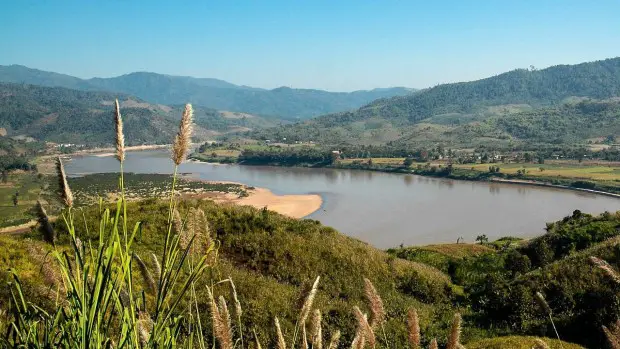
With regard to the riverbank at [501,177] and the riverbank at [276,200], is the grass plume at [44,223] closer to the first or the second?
the riverbank at [276,200]

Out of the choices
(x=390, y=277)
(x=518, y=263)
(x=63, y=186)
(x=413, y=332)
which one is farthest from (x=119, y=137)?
(x=518, y=263)

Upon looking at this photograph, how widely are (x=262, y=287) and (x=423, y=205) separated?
5462 cm

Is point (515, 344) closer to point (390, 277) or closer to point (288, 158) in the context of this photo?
point (390, 277)

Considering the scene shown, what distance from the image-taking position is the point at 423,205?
63.7 m

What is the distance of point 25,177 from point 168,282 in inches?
4477

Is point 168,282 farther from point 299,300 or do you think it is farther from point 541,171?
point 541,171

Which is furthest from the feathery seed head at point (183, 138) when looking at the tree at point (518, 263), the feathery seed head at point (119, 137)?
the tree at point (518, 263)

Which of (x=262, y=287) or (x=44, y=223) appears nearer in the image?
(x=44, y=223)

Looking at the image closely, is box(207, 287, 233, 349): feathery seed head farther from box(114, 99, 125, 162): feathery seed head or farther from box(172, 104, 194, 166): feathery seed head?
box(114, 99, 125, 162): feathery seed head

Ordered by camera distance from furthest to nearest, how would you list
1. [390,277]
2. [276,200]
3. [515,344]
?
[276,200] < [390,277] < [515,344]

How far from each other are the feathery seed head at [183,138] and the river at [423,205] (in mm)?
42214

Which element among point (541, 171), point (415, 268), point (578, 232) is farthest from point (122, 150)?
point (541, 171)

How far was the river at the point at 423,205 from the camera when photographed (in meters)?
49.2

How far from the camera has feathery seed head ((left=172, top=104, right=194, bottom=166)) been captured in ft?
6.16
